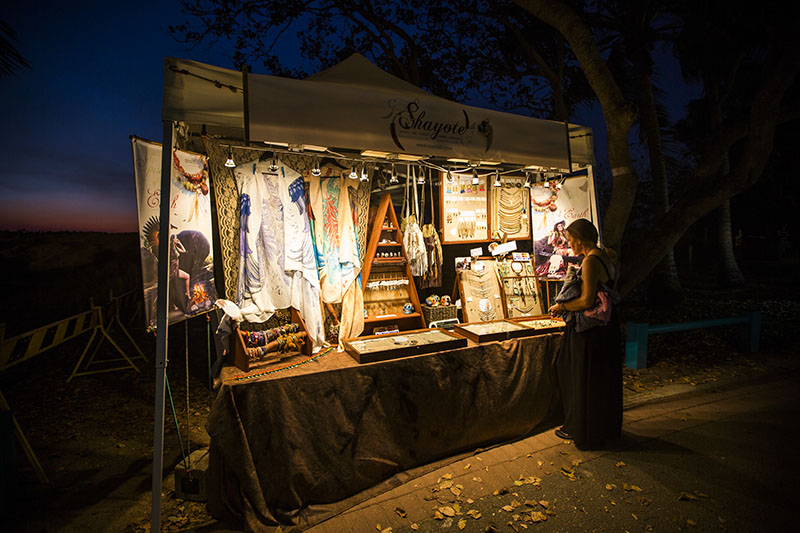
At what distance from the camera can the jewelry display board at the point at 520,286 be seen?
14.7 feet

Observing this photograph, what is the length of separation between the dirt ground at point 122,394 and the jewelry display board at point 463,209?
8.98 ft

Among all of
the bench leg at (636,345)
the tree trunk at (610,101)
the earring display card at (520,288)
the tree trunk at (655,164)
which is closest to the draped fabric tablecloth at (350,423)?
the earring display card at (520,288)

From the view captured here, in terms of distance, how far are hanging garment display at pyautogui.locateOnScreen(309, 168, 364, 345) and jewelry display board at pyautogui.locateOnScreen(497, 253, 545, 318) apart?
1804mm

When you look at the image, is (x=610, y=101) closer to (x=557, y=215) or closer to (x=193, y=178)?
(x=557, y=215)

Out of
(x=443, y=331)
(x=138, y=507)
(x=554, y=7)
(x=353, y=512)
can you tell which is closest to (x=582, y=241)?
(x=443, y=331)

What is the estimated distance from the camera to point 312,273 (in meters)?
3.39

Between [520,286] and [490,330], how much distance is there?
1062mm

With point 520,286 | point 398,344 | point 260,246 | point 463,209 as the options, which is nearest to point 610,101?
point 463,209

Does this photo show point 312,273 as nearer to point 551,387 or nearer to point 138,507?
point 138,507

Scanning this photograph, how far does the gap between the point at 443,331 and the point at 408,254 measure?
0.93 metres

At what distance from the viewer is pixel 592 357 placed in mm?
3326

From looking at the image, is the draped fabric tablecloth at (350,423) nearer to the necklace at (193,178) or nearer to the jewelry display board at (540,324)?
the jewelry display board at (540,324)

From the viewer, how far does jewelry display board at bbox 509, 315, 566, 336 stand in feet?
12.5

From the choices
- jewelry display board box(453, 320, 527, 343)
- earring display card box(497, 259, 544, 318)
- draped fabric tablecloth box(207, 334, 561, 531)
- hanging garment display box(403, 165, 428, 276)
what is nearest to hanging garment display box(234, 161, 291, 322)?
draped fabric tablecloth box(207, 334, 561, 531)
